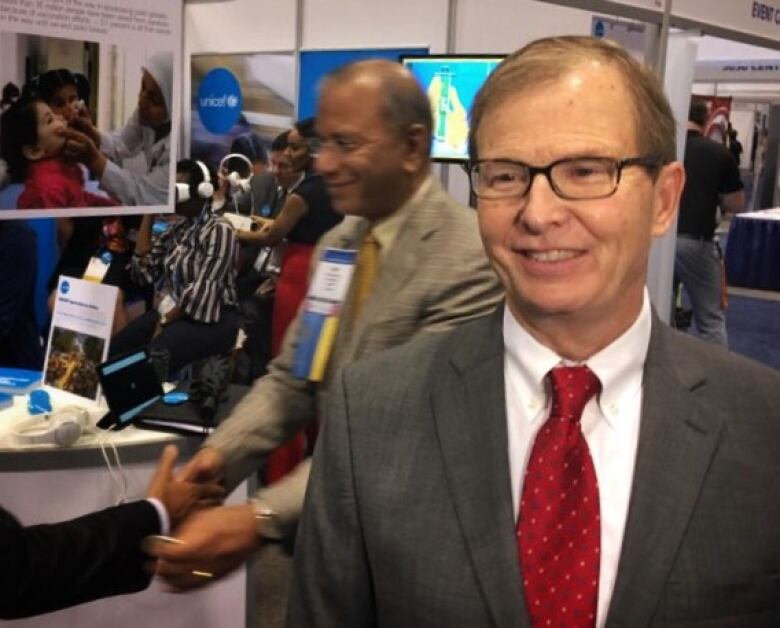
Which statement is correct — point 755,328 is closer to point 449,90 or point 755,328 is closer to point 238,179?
point 238,179

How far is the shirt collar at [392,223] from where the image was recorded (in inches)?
64.7

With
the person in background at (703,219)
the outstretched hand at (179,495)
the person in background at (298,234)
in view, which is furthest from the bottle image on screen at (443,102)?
the outstretched hand at (179,495)

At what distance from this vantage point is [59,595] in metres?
1.58

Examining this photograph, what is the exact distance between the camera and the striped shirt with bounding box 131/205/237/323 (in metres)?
4.24

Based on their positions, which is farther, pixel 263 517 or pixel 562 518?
pixel 263 517

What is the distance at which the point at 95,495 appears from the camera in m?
2.38

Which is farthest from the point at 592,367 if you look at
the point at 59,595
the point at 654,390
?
the point at 59,595

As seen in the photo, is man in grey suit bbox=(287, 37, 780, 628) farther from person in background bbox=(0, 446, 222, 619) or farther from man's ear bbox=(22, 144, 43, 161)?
man's ear bbox=(22, 144, 43, 161)

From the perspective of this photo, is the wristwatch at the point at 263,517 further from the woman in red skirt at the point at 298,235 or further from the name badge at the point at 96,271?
the woman in red skirt at the point at 298,235

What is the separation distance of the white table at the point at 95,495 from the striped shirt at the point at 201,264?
1.67m

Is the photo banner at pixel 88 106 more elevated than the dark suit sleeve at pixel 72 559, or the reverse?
the photo banner at pixel 88 106

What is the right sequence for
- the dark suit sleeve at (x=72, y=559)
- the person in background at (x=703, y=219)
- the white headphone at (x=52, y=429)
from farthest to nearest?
the person in background at (x=703, y=219) < the white headphone at (x=52, y=429) < the dark suit sleeve at (x=72, y=559)

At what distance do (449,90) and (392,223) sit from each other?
276cm

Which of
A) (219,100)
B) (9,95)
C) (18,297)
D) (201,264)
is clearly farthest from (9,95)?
(219,100)
